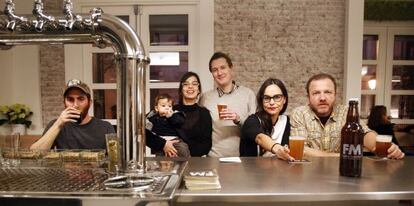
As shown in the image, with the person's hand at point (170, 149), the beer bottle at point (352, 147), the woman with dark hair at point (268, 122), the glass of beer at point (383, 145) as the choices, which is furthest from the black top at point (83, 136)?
the glass of beer at point (383, 145)

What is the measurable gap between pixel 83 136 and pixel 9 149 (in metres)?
0.64

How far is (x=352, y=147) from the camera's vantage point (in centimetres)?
126

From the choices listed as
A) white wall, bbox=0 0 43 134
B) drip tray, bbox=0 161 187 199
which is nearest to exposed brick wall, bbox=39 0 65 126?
white wall, bbox=0 0 43 134

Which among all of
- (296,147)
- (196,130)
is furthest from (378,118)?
(296,147)

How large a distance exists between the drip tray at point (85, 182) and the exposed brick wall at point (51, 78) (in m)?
3.46

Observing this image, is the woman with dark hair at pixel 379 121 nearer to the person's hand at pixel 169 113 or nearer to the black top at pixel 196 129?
the black top at pixel 196 129

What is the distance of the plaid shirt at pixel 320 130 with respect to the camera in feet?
6.08

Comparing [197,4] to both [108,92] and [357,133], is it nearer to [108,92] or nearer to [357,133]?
[108,92]

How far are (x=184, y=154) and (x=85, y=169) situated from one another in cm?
82

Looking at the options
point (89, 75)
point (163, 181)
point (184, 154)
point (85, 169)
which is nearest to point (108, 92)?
point (89, 75)

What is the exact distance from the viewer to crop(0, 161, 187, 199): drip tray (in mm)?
978

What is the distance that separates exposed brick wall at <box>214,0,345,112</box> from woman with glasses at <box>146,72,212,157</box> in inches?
86.7

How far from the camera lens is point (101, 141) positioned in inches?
82.0

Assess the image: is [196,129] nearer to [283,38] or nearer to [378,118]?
[283,38]
